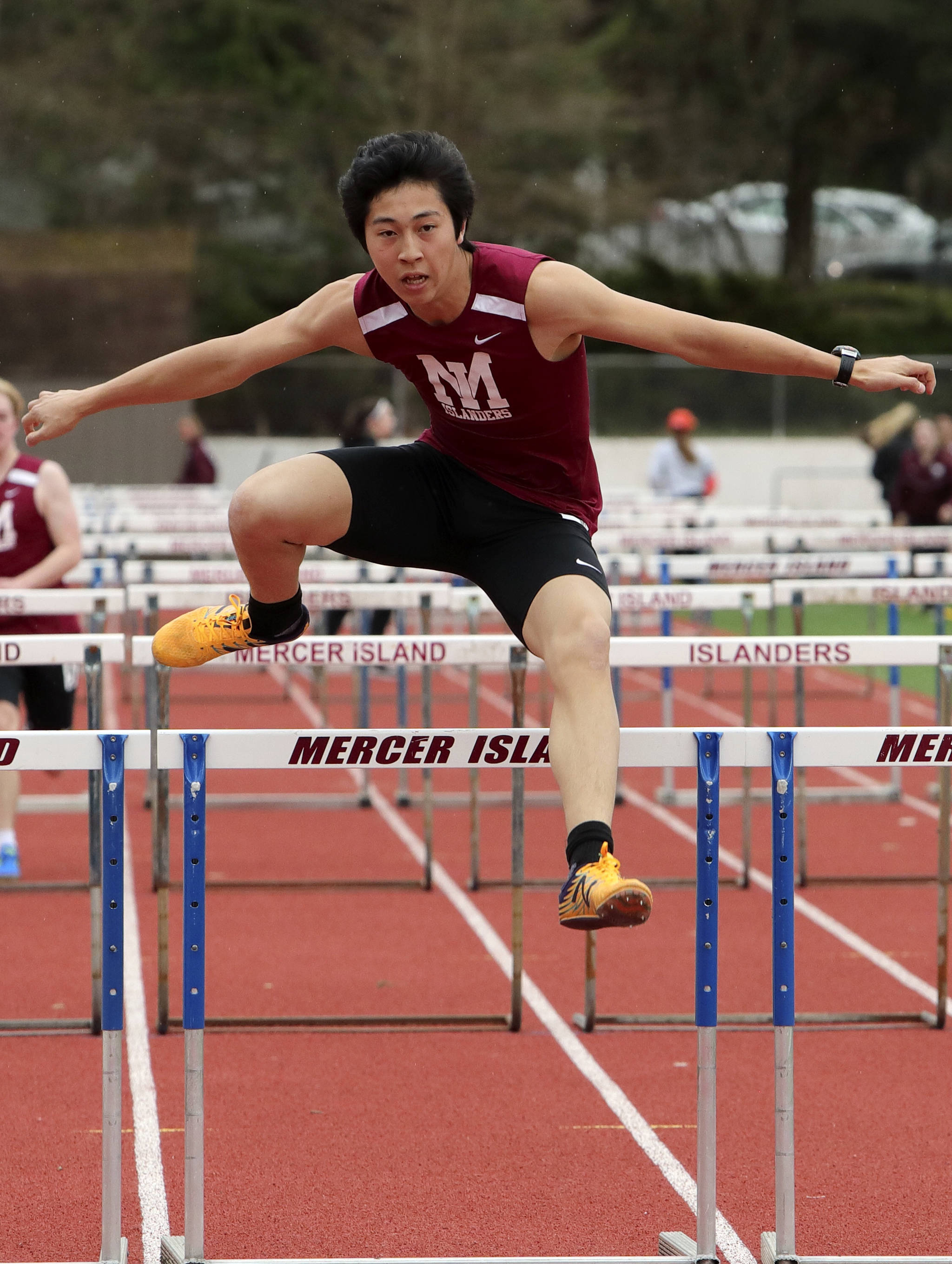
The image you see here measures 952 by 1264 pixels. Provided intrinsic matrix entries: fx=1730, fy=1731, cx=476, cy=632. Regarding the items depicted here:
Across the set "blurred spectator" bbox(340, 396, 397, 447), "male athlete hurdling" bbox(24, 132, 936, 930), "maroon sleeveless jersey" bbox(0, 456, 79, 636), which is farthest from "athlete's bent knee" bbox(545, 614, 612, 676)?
"blurred spectator" bbox(340, 396, 397, 447)

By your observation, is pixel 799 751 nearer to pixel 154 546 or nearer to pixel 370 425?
pixel 154 546

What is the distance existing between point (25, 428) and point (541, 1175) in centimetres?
225

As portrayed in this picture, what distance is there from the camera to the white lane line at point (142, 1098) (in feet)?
13.3

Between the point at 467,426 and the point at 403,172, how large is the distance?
62cm

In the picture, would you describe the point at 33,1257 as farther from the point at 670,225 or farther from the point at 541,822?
the point at 670,225

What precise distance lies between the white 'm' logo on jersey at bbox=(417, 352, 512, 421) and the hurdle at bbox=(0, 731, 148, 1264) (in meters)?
1.03

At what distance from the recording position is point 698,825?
3604mm

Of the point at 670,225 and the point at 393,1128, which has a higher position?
the point at 670,225

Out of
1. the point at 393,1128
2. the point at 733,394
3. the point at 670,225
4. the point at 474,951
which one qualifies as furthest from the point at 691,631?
the point at 670,225

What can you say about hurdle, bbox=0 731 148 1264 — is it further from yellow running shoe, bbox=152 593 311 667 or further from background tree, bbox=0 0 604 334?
background tree, bbox=0 0 604 334

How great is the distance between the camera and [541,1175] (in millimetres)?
4414

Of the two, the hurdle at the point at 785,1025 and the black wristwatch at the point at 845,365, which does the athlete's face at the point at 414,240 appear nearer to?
the black wristwatch at the point at 845,365

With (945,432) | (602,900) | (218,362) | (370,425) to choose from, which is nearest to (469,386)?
(218,362)

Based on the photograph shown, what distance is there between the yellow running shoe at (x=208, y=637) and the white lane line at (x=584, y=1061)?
5.51ft
